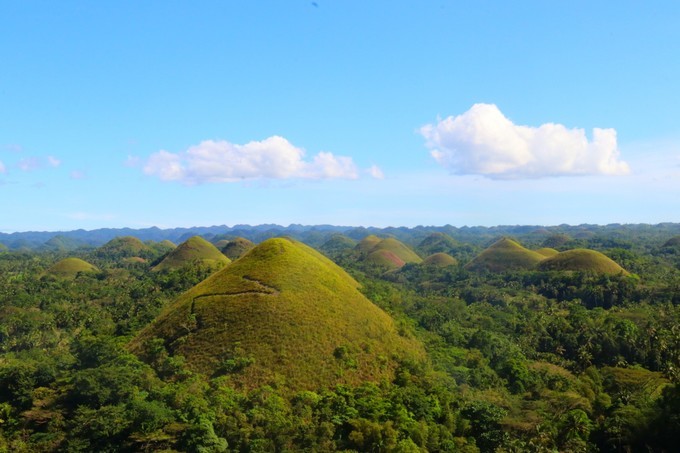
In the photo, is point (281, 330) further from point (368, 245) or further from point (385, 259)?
point (368, 245)

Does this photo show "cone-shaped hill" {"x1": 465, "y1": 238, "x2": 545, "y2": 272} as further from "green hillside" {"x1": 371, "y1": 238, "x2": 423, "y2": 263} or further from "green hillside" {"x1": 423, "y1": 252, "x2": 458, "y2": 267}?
"green hillside" {"x1": 371, "y1": 238, "x2": 423, "y2": 263}

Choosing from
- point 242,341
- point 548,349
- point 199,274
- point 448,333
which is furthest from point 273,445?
point 199,274

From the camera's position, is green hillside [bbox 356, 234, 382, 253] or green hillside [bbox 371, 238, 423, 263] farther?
green hillside [bbox 356, 234, 382, 253]

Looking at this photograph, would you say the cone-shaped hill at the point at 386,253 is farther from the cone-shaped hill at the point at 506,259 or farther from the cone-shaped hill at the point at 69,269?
the cone-shaped hill at the point at 69,269

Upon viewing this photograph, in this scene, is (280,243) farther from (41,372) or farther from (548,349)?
(548,349)

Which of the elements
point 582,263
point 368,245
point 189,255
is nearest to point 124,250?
point 189,255

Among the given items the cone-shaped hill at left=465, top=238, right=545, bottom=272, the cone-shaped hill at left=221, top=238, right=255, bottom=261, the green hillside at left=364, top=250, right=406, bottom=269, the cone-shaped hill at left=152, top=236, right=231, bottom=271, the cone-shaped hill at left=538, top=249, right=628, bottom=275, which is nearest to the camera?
the cone-shaped hill at left=538, top=249, right=628, bottom=275

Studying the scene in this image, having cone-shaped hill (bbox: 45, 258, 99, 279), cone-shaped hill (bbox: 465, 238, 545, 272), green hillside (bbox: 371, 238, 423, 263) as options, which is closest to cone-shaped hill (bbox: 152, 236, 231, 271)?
cone-shaped hill (bbox: 45, 258, 99, 279)
